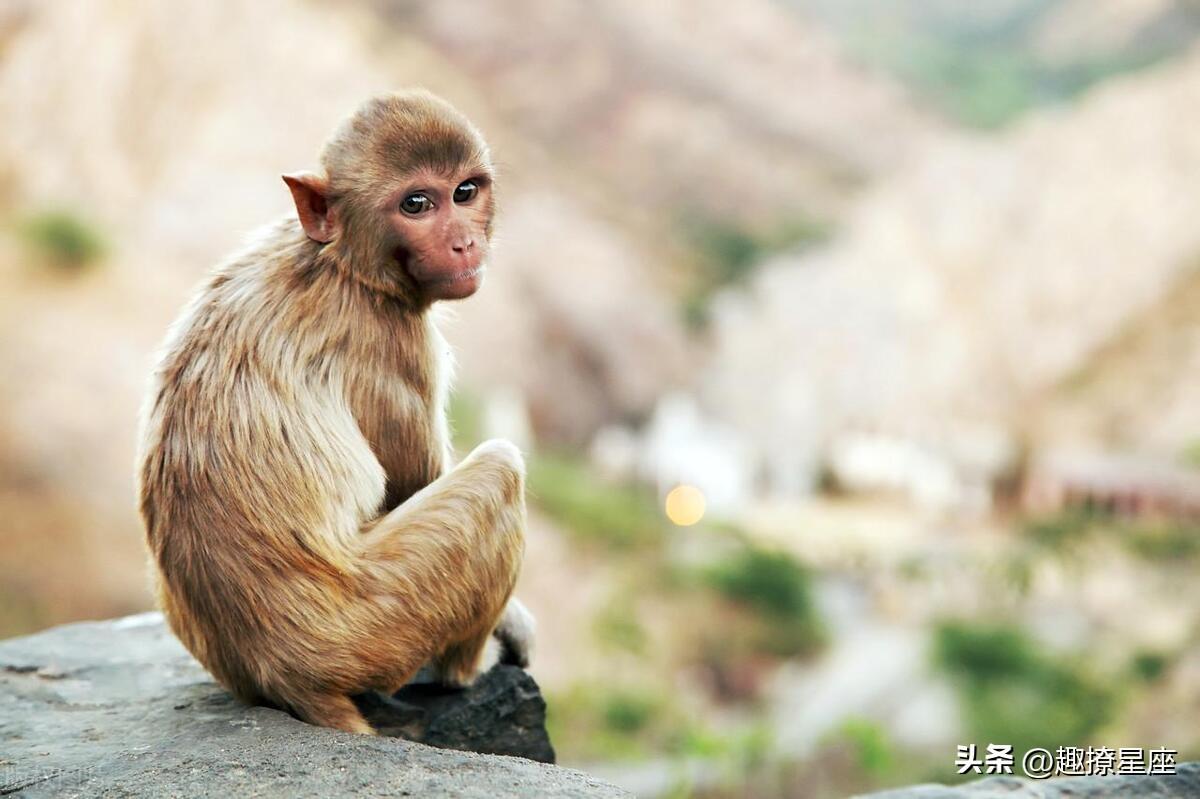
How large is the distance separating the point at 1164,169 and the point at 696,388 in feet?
25.1

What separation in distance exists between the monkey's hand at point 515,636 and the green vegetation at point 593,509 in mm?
9430

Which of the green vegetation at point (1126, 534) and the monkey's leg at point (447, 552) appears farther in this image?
the green vegetation at point (1126, 534)

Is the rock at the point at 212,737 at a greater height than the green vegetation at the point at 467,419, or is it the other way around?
the green vegetation at the point at 467,419

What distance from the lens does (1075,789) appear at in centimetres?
400

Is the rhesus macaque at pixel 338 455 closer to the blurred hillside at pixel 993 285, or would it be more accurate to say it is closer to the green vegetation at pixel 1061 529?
the green vegetation at pixel 1061 529

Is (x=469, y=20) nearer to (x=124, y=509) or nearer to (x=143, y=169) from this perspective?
(x=143, y=169)

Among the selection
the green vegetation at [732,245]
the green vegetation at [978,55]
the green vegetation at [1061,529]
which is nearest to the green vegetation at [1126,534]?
the green vegetation at [1061,529]

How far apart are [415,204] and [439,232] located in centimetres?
12

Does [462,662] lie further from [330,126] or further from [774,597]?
[774,597]

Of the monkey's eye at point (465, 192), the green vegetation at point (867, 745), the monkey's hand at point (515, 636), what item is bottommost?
the monkey's hand at point (515, 636)

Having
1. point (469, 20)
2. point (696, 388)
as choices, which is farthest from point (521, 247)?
point (469, 20)

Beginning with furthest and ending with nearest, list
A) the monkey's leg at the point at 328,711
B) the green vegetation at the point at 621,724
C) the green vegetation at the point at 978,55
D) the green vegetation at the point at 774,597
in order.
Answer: the green vegetation at the point at 978,55, the green vegetation at the point at 774,597, the green vegetation at the point at 621,724, the monkey's leg at the point at 328,711

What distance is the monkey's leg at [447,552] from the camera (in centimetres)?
361

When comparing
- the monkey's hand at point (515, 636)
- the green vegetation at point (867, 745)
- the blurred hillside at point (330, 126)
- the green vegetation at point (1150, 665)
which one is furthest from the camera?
the blurred hillside at point (330, 126)
